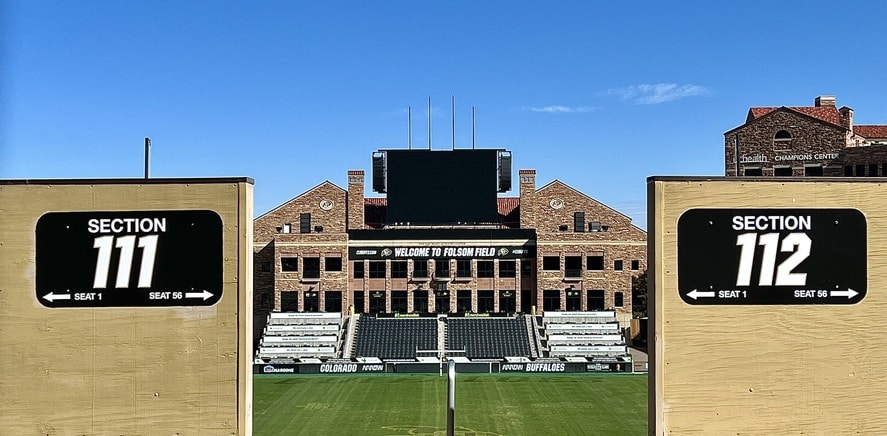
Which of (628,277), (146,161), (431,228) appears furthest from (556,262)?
(146,161)

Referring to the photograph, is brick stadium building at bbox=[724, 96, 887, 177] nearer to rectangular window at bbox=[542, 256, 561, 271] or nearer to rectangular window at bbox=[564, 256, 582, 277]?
rectangular window at bbox=[564, 256, 582, 277]

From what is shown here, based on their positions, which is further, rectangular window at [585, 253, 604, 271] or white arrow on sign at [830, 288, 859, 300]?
rectangular window at [585, 253, 604, 271]

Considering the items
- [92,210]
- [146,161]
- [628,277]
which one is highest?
[146,161]

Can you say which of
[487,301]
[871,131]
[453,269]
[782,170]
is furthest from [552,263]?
[871,131]

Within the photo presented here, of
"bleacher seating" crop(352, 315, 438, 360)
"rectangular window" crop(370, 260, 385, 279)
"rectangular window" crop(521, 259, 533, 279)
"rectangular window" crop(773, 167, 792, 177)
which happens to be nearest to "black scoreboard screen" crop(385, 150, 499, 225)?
"rectangular window" crop(370, 260, 385, 279)

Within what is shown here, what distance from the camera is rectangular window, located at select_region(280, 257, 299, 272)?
4928cm

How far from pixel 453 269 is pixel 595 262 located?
8.49 meters

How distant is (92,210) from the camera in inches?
271

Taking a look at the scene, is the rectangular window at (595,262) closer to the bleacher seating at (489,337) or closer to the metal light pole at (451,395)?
the bleacher seating at (489,337)

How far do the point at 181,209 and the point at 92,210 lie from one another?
28.8 inches

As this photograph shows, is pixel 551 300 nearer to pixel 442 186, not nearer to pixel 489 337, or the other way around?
pixel 489 337

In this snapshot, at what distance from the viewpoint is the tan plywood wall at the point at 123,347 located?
679 centimetres

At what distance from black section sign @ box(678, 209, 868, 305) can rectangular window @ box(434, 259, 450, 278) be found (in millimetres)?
42273

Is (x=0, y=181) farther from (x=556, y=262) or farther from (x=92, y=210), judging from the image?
(x=556, y=262)
